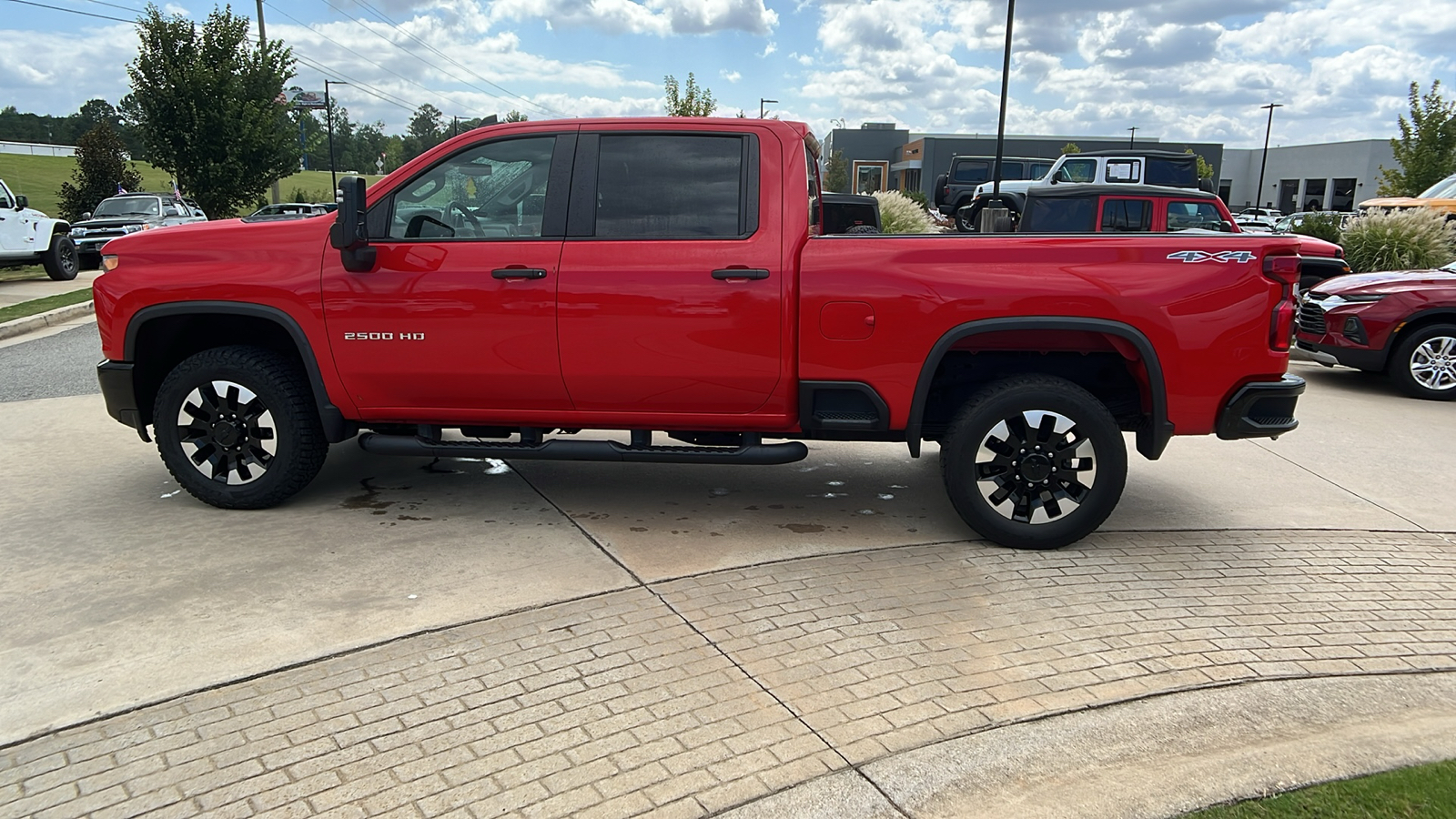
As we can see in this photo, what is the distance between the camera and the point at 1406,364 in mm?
9000

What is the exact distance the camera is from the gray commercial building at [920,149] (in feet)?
226

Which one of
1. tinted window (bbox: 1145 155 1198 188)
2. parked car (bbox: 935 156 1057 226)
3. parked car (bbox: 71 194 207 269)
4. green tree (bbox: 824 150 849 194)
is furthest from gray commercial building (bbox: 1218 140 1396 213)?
parked car (bbox: 71 194 207 269)

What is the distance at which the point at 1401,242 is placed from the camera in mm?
13648

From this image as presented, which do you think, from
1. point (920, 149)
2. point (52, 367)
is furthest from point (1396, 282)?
point (920, 149)

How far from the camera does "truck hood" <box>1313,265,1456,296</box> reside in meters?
8.98

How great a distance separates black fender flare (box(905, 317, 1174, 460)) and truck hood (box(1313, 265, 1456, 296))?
5884 mm

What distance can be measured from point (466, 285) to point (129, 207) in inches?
907

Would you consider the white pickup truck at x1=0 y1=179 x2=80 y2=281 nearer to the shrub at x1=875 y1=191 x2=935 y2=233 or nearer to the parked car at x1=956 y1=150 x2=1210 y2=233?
the shrub at x1=875 y1=191 x2=935 y2=233

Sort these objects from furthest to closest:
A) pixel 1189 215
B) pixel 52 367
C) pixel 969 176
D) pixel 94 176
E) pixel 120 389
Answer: pixel 94 176
pixel 969 176
pixel 1189 215
pixel 52 367
pixel 120 389

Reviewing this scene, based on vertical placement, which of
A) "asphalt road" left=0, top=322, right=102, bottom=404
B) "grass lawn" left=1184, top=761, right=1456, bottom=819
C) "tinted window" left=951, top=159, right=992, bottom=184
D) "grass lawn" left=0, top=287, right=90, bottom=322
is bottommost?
"asphalt road" left=0, top=322, right=102, bottom=404

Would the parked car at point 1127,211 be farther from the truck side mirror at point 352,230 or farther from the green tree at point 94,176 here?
the green tree at point 94,176

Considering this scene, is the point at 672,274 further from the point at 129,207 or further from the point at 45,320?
the point at 129,207

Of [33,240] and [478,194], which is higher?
[478,194]

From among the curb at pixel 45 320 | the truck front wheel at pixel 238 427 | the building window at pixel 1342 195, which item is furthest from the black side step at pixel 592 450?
the building window at pixel 1342 195
